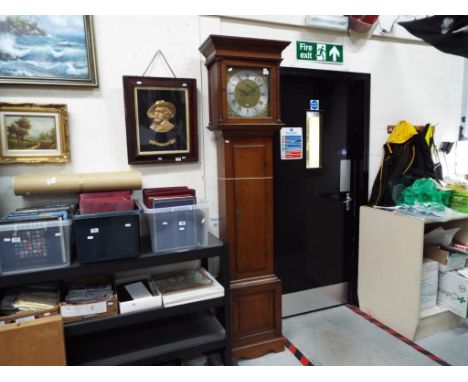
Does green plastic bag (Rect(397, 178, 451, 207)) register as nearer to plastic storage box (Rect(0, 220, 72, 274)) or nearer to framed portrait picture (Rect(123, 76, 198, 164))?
framed portrait picture (Rect(123, 76, 198, 164))

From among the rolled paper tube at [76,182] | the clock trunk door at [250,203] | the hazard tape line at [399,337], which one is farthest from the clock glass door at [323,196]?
the rolled paper tube at [76,182]

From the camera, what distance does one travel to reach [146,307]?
1.66m

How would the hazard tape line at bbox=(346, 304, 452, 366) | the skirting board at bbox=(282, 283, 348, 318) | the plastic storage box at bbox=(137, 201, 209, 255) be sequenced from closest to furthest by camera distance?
the plastic storage box at bbox=(137, 201, 209, 255), the hazard tape line at bbox=(346, 304, 452, 366), the skirting board at bbox=(282, 283, 348, 318)

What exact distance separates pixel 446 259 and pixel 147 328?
81.5 inches

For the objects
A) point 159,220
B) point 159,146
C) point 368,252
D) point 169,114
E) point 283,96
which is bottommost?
point 368,252

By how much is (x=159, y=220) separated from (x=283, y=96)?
53.0 inches

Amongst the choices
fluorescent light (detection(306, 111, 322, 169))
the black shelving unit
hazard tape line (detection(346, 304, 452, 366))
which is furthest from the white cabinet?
the black shelving unit

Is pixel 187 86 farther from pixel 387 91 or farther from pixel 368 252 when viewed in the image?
pixel 368 252

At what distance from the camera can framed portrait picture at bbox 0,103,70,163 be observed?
5.59 ft

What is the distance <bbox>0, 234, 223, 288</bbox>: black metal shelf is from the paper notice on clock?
38.5 inches

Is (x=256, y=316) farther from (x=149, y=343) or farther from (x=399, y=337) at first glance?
(x=399, y=337)

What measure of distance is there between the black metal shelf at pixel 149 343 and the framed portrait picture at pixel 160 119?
978 mm

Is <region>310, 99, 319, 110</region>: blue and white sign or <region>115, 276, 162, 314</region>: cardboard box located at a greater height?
<region>310, 99, 319, 110</region>: blue and white sign

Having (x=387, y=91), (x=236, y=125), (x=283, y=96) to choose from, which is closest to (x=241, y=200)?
(x=236, y=125)
